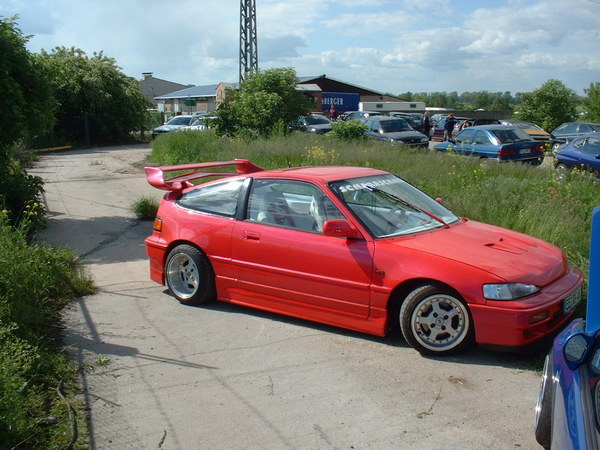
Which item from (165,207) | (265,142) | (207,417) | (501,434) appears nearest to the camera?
(501,434)

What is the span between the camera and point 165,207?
6.95 m

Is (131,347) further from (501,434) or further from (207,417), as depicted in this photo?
(501,434)

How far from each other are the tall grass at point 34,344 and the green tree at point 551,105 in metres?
36.0

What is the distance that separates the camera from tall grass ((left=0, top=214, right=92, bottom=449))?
374 centimetres

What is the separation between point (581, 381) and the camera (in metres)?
2.85

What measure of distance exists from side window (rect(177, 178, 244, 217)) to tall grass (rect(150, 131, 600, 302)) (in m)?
3.78

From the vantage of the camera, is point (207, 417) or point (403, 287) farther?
point (403, 287)

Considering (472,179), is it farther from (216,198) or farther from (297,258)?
(297,258)

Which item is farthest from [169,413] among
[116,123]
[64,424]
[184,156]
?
[116,123]

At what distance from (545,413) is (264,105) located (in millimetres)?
15872

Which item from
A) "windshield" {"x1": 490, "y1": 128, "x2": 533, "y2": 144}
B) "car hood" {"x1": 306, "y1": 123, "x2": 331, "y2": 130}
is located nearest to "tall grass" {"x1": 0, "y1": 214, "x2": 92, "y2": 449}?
"windshield" {"x1": 490, "y1": 128, "x2": 533, "y2": 144}

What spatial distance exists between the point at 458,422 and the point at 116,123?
34.4 m

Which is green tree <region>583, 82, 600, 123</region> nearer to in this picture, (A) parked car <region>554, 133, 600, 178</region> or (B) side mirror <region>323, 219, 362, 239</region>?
(A) parked car <region>554, 133, 600, 178</region>

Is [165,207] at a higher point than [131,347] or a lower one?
higher
